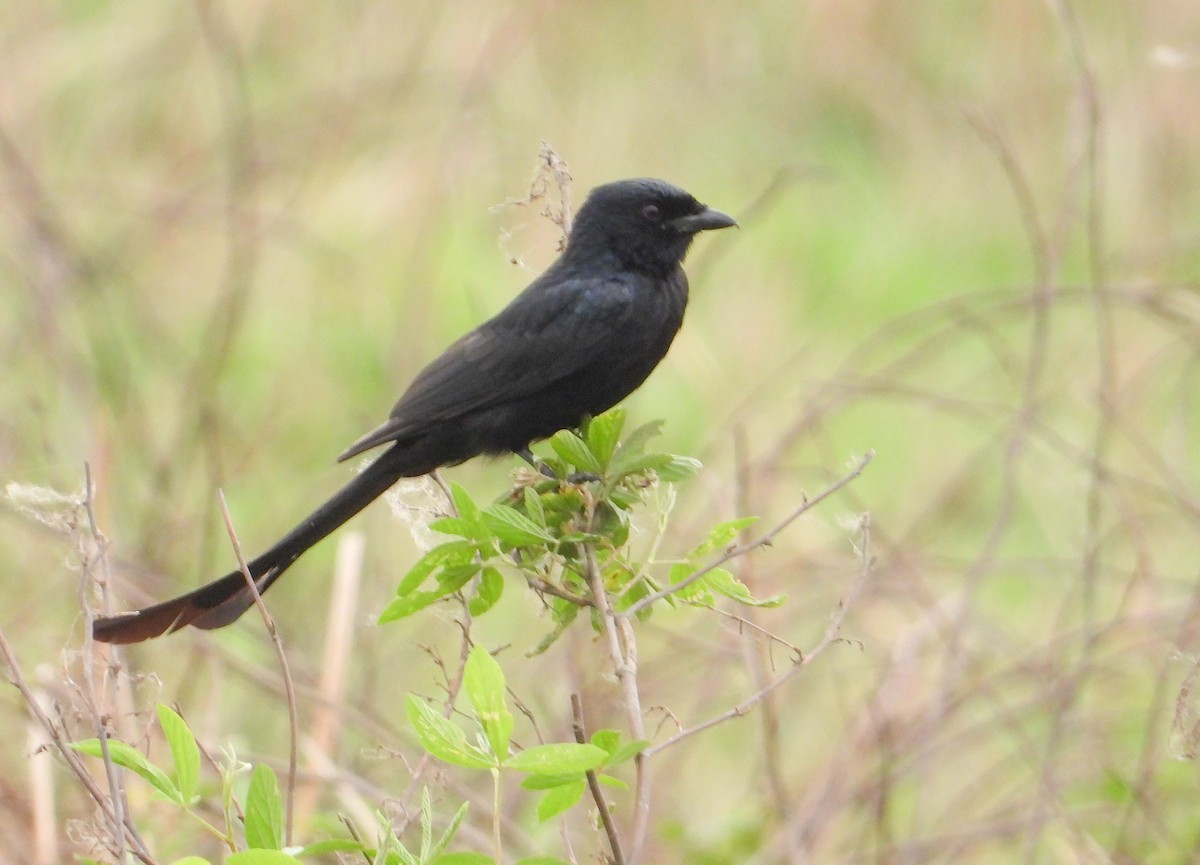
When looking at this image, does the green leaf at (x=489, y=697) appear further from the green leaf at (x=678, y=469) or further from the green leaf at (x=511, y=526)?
the green leaf at (x=678, y=469)

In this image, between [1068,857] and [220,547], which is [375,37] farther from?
[1068,857]

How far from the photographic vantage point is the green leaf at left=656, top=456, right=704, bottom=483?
2.04m

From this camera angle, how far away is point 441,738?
1588 mm

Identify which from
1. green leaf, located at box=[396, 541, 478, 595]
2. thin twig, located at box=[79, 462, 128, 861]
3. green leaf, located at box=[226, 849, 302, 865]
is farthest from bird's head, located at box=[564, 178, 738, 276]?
green leaf, located at box=[226, 849, 302, 865]

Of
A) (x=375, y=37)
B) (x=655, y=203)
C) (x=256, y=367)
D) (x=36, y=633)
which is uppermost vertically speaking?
(x=375, y=37)

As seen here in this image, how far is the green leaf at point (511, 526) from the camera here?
6.27 feet

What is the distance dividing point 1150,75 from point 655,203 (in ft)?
16.1

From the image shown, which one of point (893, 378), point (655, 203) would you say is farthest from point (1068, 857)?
point (893, 378)

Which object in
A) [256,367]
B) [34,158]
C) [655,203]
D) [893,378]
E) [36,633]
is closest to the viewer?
[655,203]

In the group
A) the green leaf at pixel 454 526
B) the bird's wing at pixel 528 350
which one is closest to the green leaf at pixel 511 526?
the green leaf at pixel 454 526

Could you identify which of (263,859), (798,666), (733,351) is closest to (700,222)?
(798,666)

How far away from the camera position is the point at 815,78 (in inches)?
343

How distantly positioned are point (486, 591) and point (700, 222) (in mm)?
1707

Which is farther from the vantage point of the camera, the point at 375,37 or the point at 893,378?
the point at 375,37
